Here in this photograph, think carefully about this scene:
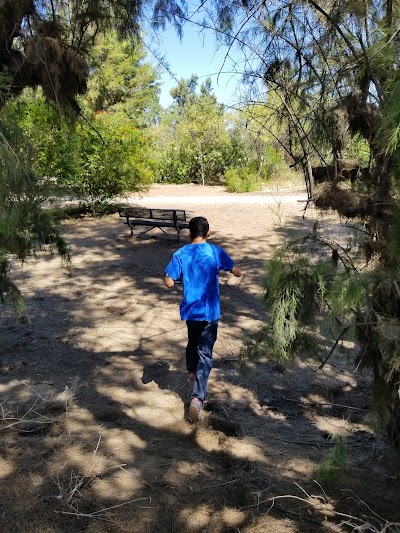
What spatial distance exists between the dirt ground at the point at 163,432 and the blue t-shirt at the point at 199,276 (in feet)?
1.71

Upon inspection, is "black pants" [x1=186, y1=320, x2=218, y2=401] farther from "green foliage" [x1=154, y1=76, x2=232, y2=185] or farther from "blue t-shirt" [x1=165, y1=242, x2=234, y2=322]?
"green foliage" [x1=154, y1=76, x2=232, y2=185]

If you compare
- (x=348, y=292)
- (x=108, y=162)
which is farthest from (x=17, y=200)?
(x=108, y=162)

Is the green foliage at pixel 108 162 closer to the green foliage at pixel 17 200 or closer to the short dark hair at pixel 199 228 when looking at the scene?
the green foliage at pixel 17 200

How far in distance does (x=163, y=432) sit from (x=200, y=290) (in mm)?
989

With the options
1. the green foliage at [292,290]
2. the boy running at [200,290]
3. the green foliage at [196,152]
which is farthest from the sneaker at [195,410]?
the green foliage at [196,152]

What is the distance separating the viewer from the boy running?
142 inches

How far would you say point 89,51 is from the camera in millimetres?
4809

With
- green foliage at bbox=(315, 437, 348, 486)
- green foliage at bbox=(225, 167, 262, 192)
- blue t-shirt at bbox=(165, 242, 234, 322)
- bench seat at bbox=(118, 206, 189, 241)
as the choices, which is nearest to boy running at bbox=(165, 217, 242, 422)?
blue t-shirt at bbox=(165, 242, 234, 322)

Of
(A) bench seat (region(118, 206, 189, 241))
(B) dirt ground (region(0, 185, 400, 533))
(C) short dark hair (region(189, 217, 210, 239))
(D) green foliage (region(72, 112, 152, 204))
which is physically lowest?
(B) dirt ground (region(0, 185, 400, 533))

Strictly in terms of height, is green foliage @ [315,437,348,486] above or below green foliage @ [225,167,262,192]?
below

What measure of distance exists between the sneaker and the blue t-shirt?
1.86 feet

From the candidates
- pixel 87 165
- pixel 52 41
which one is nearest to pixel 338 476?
pixel 52 41

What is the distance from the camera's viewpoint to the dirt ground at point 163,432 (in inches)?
104

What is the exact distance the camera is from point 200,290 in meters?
3.62
